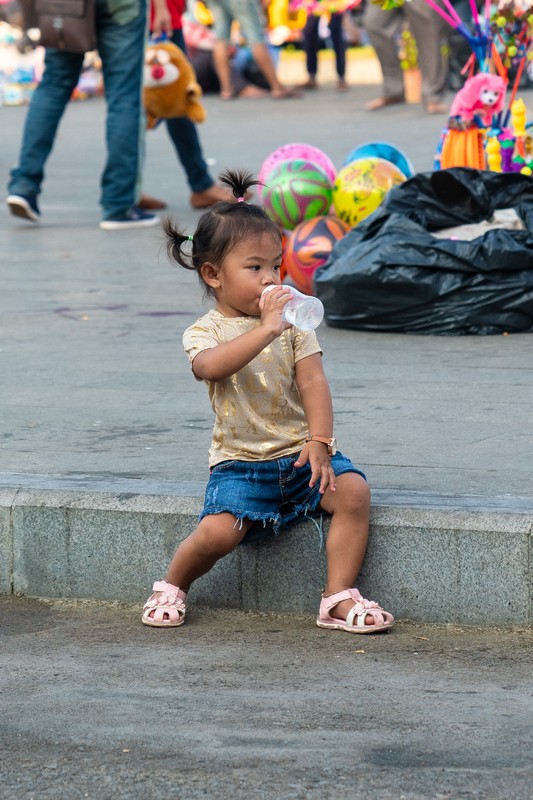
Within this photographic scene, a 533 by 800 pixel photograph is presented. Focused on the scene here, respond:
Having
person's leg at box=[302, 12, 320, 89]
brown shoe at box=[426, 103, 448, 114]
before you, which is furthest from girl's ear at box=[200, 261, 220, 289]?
person's leg at box=[302, 12, 320, 89]

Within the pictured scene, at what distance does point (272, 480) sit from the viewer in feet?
12.0

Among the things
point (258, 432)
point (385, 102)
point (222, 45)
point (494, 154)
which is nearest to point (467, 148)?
point (494, 154)

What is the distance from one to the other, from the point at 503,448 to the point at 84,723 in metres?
1.70

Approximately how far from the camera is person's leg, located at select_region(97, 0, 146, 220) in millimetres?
8531

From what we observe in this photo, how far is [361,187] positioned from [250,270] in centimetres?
345

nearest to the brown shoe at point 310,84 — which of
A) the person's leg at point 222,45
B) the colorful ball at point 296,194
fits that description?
the person's leg at point 222,45

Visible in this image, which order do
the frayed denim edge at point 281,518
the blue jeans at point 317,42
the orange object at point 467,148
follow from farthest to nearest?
1. the blue jeans at point 317,42
2. the orange object at point 467,148
3. the frayed denim edge at point 281,518

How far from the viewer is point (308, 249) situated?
260 inches

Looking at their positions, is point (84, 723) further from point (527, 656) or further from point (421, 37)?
point (421, 37)

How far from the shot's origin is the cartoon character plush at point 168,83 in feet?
29.8

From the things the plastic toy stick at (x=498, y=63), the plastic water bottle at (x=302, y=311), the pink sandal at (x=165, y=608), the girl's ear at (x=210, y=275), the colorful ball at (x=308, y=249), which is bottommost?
the pink sandal at (x=165, y=608)

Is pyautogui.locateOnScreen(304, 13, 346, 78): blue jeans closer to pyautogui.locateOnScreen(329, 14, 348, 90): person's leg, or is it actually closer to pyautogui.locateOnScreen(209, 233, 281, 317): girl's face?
pyautogui.locateOnScreen(329, 14, 348, 90): person's leg

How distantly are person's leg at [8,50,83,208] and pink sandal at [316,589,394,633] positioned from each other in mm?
5665

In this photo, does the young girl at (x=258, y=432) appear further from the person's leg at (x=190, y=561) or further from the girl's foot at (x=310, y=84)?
the girl's foot at (x=310, y=84)
